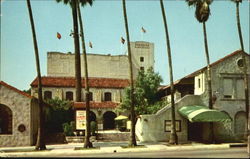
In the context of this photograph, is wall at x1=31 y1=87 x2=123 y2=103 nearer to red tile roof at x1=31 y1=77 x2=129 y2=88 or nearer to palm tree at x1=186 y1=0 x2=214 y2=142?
red tile roof at x1=31 y1=77 x2=129 y2=88

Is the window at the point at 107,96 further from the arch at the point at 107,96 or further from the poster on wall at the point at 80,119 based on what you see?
the poster on wall at the point at 80,119

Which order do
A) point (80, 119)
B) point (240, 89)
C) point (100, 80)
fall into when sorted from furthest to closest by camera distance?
point (100, 80)
point (240, 89)
point (80, 119)

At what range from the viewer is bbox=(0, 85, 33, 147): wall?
1009 inches

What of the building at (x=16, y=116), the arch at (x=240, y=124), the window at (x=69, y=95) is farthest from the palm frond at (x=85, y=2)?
the arch at (x=240, y=124)

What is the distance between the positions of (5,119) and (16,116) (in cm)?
250

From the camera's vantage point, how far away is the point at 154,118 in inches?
1081

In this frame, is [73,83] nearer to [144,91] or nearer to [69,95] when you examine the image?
[69,95]

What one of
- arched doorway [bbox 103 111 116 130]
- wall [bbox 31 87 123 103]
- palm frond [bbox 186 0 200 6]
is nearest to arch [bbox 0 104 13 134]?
wall [bbox 31 87 123 103]

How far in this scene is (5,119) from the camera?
27.5 meters

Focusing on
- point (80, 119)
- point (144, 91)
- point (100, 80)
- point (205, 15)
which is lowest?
point (80, 119)

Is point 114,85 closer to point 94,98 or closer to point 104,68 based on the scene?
point 94,98

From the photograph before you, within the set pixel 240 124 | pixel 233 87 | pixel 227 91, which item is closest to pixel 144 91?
pixel 227 91

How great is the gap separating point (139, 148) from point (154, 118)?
5.46 metres

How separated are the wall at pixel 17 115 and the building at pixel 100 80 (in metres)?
8.71
